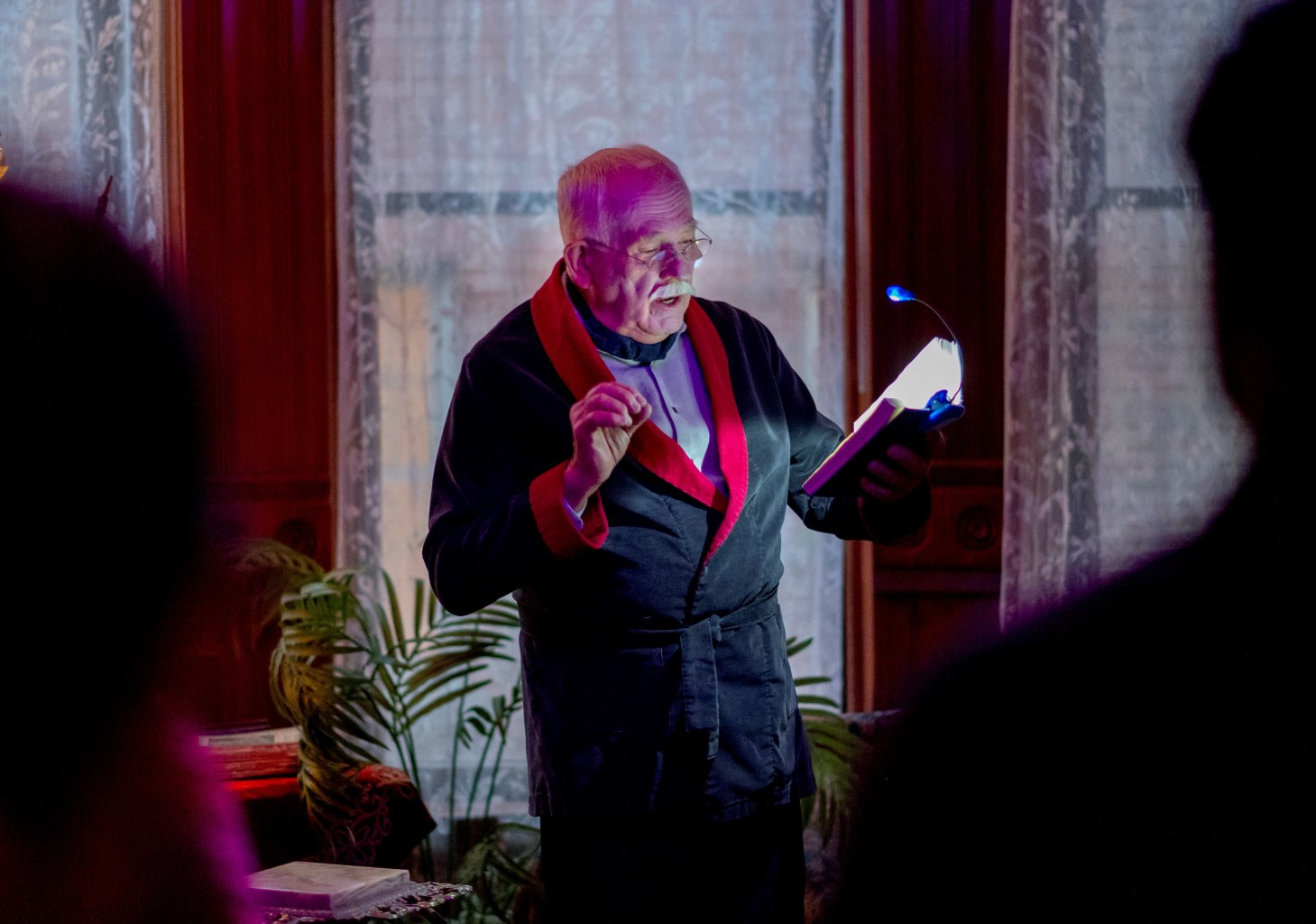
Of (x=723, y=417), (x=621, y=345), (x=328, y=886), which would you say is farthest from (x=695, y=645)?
(x=328, y=886)

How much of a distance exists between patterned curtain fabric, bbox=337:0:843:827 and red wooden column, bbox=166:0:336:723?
14 cm

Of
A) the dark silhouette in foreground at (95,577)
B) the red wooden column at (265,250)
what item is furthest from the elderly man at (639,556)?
the red wooden column at (265,250)

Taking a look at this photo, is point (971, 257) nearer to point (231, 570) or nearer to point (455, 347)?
point (455, 347)

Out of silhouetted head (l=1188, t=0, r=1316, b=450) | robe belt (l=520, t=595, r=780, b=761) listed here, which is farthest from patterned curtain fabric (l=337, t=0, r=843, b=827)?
silhouetted head (l=1188, t=0, r=1316, b=450)

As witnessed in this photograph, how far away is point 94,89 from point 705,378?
1.82 metres

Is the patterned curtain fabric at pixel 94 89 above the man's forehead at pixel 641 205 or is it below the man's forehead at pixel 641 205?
above

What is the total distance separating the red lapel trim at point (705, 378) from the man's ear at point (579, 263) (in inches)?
1.0

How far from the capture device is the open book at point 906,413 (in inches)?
57.6

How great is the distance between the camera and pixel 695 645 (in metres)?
1.57

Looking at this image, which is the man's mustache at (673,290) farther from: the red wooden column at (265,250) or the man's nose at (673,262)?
the red wooden column at (265,250)

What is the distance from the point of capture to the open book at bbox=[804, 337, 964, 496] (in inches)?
57.6

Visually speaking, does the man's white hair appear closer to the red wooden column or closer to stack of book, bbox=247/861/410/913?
stack of book, bbox=247/861/410/913

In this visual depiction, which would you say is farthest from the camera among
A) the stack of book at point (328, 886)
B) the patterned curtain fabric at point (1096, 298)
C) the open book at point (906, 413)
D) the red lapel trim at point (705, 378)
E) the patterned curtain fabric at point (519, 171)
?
the patterned curtain fabric at point (519, 171)

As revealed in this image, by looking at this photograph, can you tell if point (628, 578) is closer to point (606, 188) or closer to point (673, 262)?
point (673, 262)
